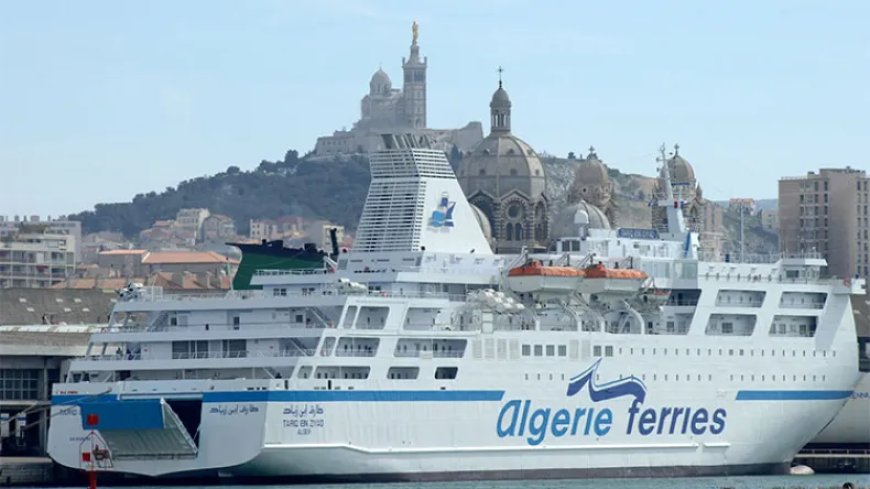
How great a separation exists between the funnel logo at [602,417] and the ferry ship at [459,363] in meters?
0.05

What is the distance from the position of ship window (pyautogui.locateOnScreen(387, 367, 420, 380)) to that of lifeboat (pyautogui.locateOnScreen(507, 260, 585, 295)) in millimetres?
4424

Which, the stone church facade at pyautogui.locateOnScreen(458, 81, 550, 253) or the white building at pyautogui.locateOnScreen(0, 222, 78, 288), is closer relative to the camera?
the stone church facade at pyautogui.locateOnScreen(458, 81, 550, 253)

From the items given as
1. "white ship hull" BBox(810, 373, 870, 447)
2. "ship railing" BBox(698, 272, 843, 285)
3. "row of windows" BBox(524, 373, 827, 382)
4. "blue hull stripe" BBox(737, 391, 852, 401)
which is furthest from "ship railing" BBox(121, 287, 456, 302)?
"white ship hull" BBox(810, 373, 870, 447)

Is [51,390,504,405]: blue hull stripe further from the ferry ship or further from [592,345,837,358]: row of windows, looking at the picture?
[592,345,837,358]: row of windows

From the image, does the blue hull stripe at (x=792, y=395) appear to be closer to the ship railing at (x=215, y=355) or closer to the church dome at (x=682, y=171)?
the ship railing at (x=215, y=355)

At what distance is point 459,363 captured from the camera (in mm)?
52312

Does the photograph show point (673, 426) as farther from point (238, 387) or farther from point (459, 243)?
point (238, 387)

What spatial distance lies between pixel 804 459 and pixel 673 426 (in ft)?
23.4

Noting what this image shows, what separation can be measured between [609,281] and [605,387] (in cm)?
269

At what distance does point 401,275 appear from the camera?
176 ft

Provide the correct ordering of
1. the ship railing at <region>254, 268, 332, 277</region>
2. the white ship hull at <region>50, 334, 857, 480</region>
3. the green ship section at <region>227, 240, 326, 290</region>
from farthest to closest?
the green ship section at <region>227, 240, 326, 290</region>, the ship railing at <region>254, 268, 332, 277</region>, the white ship hull at <region>50, 334, 857, 480</region>

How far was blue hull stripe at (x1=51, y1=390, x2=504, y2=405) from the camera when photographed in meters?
49.5

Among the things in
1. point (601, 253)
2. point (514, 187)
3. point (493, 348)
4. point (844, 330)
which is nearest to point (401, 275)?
point (493, 348)

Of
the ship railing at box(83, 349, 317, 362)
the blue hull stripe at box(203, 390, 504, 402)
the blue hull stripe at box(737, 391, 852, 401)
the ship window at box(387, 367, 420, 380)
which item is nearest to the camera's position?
the blue hull stripe at box(203, 390, 504, 402)
